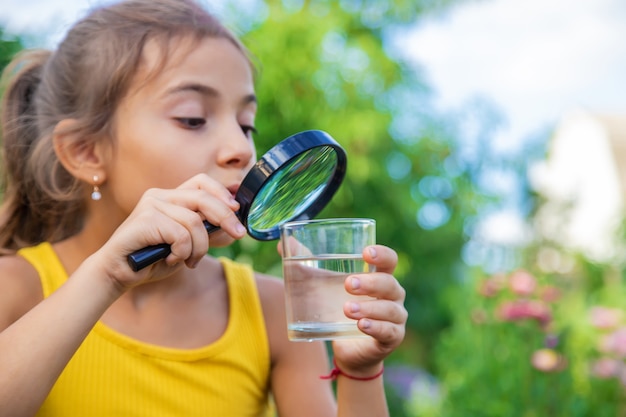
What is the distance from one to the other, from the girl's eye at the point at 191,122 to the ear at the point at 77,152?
29cm

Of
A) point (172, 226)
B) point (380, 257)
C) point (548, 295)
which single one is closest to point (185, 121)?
point (172, 226)

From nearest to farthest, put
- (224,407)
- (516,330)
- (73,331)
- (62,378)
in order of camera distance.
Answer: (73,331), (62,378), (224,407), (516,330)

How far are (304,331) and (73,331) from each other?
1.53 feet

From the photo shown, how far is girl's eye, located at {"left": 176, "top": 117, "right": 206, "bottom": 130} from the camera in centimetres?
184

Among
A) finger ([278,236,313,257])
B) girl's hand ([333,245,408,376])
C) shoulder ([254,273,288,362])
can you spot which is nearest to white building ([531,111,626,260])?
shoulder ([254,273,288,362])

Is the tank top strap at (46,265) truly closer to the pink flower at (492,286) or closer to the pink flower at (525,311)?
the pink flower at (525,311)

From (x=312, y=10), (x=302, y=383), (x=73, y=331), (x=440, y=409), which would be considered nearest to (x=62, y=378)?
(x=73, y=331)

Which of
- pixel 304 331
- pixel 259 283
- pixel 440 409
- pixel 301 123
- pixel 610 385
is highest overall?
pixel 304 331

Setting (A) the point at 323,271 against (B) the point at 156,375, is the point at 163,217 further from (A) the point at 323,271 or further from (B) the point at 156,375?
(B) the point at 156,375

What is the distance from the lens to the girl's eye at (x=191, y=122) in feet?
6.05

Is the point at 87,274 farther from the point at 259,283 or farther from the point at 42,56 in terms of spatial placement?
the point at 42,56

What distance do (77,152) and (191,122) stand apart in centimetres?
41

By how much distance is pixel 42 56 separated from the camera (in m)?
2.30

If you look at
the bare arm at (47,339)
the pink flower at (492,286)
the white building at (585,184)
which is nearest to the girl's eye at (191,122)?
the bare arm at (47,339)
